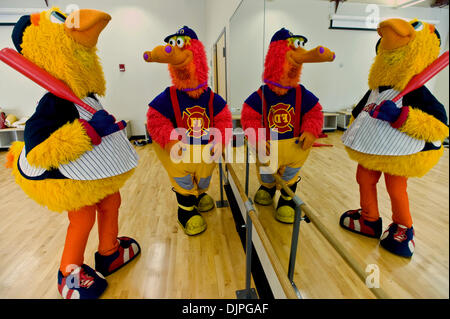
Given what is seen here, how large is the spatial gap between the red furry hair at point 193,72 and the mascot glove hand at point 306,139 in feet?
2.27

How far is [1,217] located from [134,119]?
299 centimetres

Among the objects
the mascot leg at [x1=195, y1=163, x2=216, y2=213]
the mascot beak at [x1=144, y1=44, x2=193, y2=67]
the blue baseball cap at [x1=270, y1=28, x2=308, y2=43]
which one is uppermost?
the blue baseball cap at [x1=270, y1=28, x2=308, y2=43]

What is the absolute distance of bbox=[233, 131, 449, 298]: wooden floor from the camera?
0.43m

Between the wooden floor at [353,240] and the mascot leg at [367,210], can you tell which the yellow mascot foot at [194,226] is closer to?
the wooden floor at [353,240]

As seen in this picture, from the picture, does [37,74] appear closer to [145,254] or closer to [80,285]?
[80,285]

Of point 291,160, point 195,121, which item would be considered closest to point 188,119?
point 195,121

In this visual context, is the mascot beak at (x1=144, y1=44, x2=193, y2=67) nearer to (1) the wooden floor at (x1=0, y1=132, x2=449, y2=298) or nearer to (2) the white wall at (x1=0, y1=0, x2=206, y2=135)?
(1) the wooden floor at (x1=0, y1=132, x2=449, y2=298)

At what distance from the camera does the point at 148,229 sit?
5.89 ft

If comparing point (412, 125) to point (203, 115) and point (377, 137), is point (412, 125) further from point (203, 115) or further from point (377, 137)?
point (203, 115)

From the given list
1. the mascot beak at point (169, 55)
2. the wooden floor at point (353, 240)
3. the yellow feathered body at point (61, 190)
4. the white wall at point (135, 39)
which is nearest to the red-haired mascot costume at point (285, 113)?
the wooden floor at point (353, 240)

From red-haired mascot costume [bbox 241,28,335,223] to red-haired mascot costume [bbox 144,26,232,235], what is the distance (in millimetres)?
235

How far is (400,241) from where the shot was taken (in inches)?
22.5

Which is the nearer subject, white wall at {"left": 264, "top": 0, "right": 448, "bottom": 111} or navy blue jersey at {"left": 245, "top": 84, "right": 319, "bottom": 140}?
white wall at {"left": 264, "top": 0, "right": 448, "bottom": 111}

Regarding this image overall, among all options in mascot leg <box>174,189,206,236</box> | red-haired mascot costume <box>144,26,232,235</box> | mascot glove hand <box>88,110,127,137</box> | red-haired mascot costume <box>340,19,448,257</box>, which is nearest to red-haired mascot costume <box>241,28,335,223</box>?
red-haired mascot costume <box>144,26,232,235</box>
